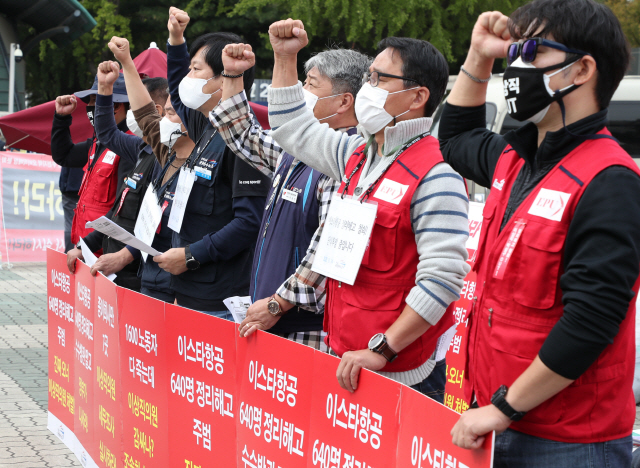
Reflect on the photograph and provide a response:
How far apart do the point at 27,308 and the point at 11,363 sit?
2.45 m

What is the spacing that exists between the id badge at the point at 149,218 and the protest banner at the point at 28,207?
8.04 meters

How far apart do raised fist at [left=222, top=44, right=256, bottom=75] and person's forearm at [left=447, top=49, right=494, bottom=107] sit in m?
1.22

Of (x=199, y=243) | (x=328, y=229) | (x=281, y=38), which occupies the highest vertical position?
(x=281, y=38)

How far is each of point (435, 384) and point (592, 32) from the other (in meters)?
1.41

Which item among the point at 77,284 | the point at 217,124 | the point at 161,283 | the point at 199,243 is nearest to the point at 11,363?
the point at 77,284

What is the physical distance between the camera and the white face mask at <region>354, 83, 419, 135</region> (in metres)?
2.69

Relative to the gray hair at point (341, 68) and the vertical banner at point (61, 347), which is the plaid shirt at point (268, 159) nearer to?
the gray hair at point (341, 68)

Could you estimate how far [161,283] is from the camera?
4.18m

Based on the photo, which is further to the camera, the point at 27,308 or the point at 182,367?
the point at 27,308

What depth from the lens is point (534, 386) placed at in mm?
1764

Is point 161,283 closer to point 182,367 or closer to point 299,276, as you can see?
point 182,367

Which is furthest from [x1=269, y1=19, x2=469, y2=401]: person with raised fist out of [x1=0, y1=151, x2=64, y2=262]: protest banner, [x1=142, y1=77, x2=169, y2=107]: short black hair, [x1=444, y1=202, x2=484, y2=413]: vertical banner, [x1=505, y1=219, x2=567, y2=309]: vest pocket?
[x1=0, y1=151, x2=64, y2=262]: protest banner

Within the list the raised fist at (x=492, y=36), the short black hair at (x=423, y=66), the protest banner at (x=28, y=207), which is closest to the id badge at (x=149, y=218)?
the short black hair at (x=423, y=66)

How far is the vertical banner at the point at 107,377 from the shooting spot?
12.6 ft
